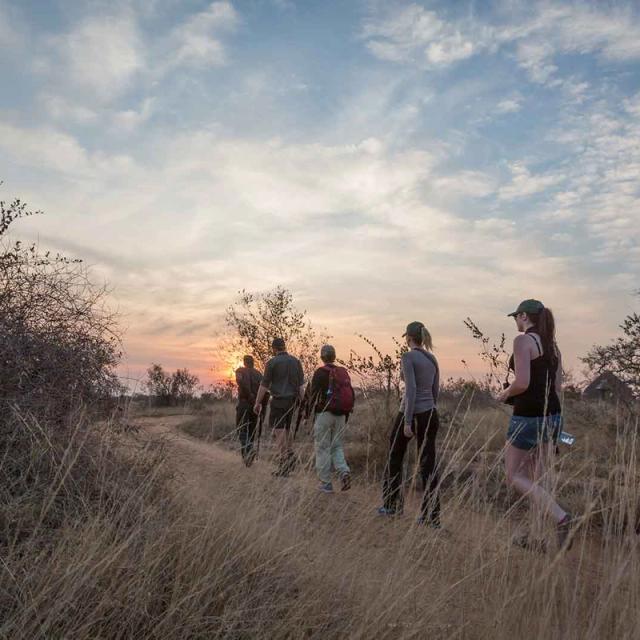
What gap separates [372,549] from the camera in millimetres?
5238

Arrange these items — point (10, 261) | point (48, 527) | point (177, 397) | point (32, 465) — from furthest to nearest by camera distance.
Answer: point (177, 397) → point (10, 261) → point (32, 465) → point (48, 527)

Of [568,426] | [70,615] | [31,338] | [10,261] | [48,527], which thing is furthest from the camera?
[568,426]

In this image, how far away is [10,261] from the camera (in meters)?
6.42

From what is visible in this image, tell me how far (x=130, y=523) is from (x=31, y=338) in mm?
2288

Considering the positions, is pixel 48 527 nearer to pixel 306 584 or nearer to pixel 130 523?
pixel 130 523

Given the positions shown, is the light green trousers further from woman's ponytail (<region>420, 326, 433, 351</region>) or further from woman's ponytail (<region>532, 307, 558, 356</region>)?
woman's ponytail (<region>532, 307, 558, 356</region>)

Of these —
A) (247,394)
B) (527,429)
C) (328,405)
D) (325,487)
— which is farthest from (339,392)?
(527,429)

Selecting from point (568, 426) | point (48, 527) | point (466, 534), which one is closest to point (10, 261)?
point (48, 527)

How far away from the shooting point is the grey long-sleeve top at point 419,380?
700 cm

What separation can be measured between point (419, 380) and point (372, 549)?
2.37 m

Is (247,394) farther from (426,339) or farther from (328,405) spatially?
(426,339)

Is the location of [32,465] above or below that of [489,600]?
above

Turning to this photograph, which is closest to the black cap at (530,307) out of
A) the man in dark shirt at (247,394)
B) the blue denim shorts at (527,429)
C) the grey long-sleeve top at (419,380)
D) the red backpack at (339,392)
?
the blue denim shorts at (527,429)

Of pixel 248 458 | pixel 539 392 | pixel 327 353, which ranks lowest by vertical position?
pixel 248 458
